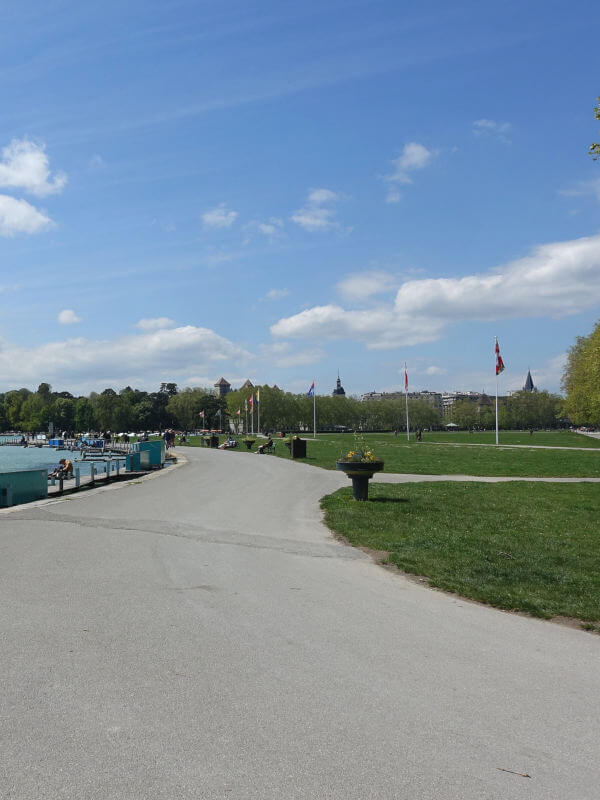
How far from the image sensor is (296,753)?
3611 millimetres

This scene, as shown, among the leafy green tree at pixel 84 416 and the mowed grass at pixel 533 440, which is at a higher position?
the leafy green tree at pixel 84 416

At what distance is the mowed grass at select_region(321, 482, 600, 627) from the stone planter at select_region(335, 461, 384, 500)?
0.34m

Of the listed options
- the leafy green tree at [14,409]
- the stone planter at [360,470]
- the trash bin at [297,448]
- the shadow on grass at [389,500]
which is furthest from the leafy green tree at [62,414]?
the stone planter at [360,470]

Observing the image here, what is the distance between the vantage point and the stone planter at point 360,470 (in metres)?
16.0

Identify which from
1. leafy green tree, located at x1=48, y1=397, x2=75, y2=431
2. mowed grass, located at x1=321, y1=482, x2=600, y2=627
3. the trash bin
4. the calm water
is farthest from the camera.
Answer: leafy green tree, located at x1=48, y1=397, x2=75, y2=431

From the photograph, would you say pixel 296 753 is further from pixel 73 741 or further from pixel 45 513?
pixel 45 513

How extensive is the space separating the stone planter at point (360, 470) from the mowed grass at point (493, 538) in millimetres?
336

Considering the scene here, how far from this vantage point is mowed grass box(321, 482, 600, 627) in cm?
792

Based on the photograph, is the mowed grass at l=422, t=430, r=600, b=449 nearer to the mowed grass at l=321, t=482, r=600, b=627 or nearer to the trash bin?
the trash bin

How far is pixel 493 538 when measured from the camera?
1152 cm

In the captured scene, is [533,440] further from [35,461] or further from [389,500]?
[389,500]

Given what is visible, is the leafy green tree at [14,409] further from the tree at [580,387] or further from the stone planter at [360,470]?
the stone planter at [360,470]

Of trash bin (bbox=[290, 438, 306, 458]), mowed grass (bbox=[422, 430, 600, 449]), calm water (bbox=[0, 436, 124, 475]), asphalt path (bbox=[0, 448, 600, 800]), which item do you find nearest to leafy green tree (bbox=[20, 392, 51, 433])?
calm water (bbox=[0, 436, 124, 475])

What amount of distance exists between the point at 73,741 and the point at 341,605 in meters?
3.85
